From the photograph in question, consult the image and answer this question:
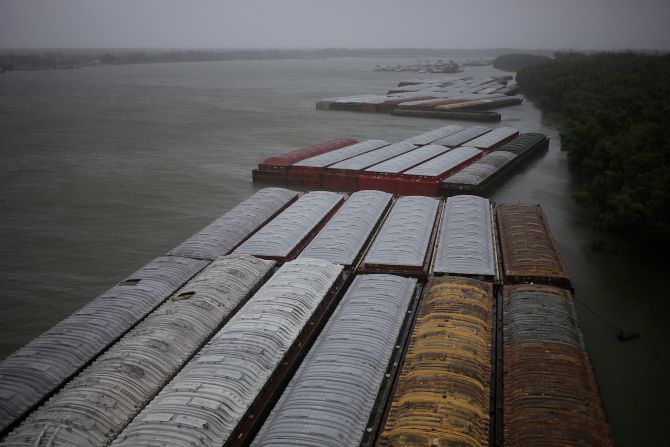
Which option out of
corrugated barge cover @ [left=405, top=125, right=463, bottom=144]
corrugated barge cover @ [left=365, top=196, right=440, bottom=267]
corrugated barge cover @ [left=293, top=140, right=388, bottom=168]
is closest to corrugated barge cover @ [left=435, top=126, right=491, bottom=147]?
corrugated barge cover @ [left=405, top=125, right=463, bottom=144]

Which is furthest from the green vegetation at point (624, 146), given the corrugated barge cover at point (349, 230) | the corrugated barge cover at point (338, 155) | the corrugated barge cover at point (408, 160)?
the corrugated barge cover at point (338, 155)

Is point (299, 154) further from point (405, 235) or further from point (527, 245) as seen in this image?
point (527, 245)

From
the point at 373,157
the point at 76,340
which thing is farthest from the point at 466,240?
the point at 373,157

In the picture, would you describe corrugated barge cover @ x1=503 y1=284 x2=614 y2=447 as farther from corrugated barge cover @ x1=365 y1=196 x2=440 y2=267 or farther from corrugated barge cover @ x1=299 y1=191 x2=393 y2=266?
corrugated barge cover @ x1=299 y1=191 x2=393 y2=266

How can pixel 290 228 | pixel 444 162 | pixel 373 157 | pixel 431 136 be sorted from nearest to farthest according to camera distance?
pixel 290 228 < pixel 444 162 < pixel 373 157 < pixel 431 136

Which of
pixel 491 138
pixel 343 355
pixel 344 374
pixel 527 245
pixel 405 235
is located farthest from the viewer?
pixel 491 138

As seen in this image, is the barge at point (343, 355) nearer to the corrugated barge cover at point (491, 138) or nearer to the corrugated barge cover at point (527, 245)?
the corrugated barge cover at point (527, 245)
